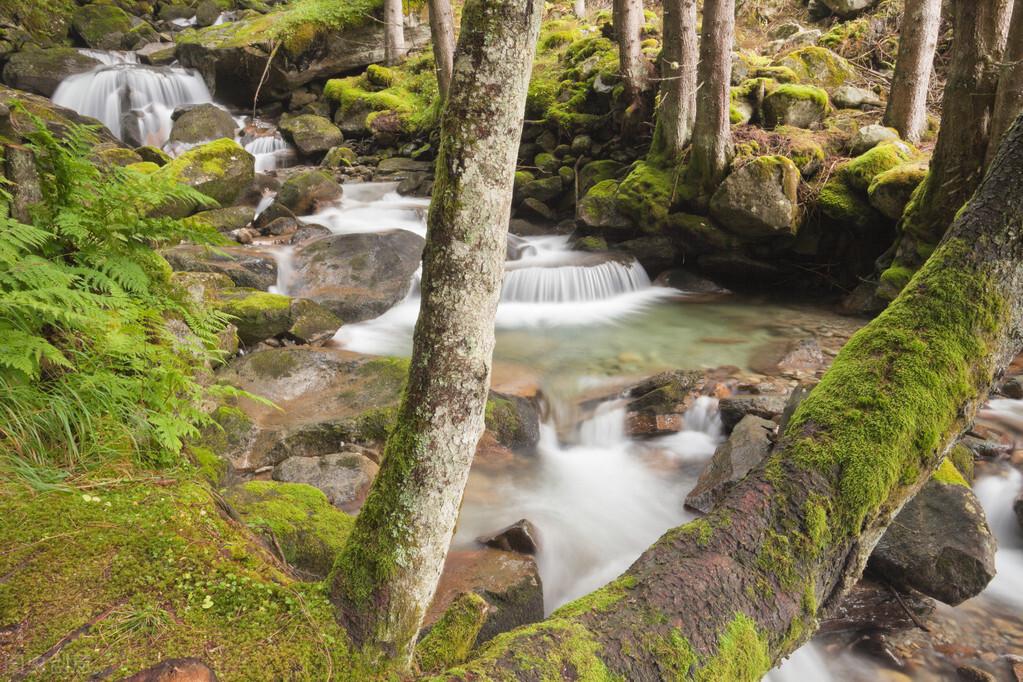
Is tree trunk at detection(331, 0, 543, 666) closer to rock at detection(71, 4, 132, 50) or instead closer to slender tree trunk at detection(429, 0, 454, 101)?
slender tree trunk at detection(429, 0, 454, 101)

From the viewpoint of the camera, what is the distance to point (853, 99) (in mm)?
11828

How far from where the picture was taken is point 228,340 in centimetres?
678

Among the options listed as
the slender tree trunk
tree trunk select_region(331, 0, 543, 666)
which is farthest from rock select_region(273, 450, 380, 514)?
the slender tree trunk

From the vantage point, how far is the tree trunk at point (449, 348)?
1803mm

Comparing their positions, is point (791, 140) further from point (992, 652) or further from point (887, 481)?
point (887, 481)

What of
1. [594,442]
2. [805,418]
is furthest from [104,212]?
[594,442]

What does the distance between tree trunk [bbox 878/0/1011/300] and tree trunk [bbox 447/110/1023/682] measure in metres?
6.09

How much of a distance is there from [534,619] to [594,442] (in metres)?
2.95

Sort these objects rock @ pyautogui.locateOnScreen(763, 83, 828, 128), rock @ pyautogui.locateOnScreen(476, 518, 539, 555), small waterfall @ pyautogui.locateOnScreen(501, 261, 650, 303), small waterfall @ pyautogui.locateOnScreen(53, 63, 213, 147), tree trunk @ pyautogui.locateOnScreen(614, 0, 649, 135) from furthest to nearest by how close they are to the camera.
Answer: small waterfall @ pyautogui.locateOnScreen(53, 63, 213, 147), tree trunk @ pyautogui.locateOnScreen(614, 0, 649, 135), small waterfall @ pyautogui.locateOnScreen(501, 261, 650, 303), rock @ pyautogui.locateOnScreen(763, 83, 828, 128), rock @ pyautogui.locateOnScreen(476, 518, 539, 555)

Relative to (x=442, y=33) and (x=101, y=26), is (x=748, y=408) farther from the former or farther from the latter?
(x=101, y=26)

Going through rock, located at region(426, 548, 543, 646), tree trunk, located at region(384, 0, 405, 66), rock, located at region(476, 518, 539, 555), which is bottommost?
rock, located at region(476, 518, 539, 555)

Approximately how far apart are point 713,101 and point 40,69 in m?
18.2

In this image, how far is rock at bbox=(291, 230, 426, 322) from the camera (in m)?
9.77

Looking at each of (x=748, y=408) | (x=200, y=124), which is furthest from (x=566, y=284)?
(x=200, y=124)
